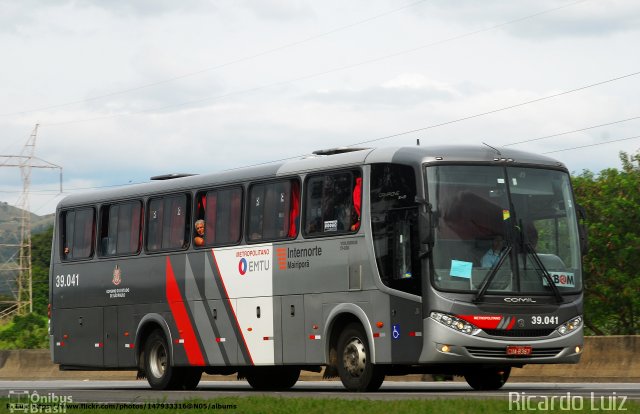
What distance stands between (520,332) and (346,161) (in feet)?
12.7

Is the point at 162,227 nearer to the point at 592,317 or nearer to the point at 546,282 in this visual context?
the point at 546,282

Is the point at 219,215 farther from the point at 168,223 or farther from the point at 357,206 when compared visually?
the point at 357,206

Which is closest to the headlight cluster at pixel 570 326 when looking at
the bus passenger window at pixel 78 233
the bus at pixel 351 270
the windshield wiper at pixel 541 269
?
the bus at pixel 351 270

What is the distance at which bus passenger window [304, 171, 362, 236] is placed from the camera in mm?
20938

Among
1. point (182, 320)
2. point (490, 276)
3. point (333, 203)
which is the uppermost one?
point (333, 203)

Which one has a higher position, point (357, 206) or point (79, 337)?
point (357, 206)

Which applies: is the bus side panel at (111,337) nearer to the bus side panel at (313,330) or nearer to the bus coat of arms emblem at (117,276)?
the bus coat of arms emblem at (117,276)

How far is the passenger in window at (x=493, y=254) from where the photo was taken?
1950 centimetres

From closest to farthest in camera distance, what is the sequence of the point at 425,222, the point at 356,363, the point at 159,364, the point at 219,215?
the point at 425,222 → the point at 356,363 → the point at 219,215 → the point at 159,364

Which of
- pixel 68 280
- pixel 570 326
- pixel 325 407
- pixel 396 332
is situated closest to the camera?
pixel 325 407

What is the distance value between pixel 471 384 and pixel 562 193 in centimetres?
342

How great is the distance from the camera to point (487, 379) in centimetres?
2191

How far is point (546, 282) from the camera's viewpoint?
1983 centimetres

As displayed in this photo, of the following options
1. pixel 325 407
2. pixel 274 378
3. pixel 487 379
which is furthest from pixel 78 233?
pixel 325 407
